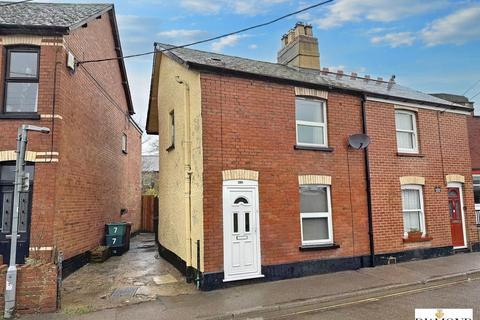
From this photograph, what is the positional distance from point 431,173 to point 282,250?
21.2 feet

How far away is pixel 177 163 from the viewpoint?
10.8m

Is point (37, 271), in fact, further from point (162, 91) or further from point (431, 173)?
point (431, 173)

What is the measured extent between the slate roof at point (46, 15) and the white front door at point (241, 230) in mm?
6296

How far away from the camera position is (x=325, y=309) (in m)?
7.05

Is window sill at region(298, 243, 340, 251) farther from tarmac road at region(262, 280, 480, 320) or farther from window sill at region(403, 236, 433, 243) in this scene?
window sill at region(403, 236, 433, 243)

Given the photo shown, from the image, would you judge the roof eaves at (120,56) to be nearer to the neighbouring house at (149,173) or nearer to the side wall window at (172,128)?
the side wall window at (172,128)

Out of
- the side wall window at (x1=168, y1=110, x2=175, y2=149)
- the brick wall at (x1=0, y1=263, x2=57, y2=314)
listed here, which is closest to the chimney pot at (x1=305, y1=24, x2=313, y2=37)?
the side wall window at (x1=168, y1=110, x2=175, y2=149)

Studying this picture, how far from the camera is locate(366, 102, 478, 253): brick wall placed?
11.0m

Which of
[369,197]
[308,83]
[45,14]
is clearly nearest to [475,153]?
[369,197]

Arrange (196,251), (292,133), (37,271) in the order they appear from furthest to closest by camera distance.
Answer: (292,133), (196,251), (37,271)

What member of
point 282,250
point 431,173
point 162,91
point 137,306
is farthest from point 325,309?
point 162,91

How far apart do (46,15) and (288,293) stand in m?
10.3

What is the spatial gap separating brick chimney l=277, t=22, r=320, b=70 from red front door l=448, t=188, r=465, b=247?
22.6ft

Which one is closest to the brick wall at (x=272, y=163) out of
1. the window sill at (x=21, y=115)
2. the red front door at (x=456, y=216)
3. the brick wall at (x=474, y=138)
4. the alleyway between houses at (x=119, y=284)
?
the alleyway between houses at (x=119, y=284)
